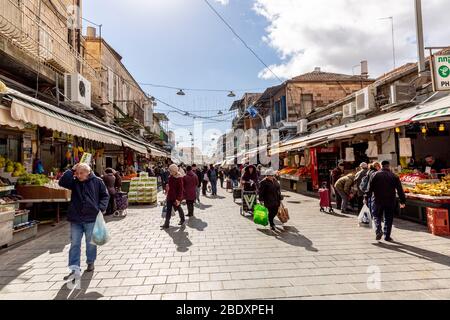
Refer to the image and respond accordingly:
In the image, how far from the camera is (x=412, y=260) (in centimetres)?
477

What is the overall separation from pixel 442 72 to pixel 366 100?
451 centimetres

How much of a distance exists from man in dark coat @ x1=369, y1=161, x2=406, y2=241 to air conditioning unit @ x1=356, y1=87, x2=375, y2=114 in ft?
24.1

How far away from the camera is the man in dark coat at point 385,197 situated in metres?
6.00

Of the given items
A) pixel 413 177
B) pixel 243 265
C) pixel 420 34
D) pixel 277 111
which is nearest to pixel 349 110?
pixel 420 34

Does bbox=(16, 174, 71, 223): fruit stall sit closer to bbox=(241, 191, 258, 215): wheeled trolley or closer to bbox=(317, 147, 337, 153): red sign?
bbox=(241, 191, 258, 215): wheeled trolley

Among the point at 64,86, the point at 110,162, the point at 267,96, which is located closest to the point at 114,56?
the point at 110,162

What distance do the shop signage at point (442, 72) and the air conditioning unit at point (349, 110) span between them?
222 inches

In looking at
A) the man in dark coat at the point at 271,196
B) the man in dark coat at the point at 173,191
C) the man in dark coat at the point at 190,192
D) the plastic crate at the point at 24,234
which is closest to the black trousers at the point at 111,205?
the man in dark coat at the point at 190,192

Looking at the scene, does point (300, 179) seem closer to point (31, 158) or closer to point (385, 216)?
point (385, 216)

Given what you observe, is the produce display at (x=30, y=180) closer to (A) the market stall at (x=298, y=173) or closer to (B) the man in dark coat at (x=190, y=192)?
(B) the man in dark coat at (x=190, y=192)

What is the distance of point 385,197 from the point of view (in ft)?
19.7

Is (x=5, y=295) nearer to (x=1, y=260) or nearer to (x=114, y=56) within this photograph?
(x=1, y=260)

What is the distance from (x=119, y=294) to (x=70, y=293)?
2.31 feet
